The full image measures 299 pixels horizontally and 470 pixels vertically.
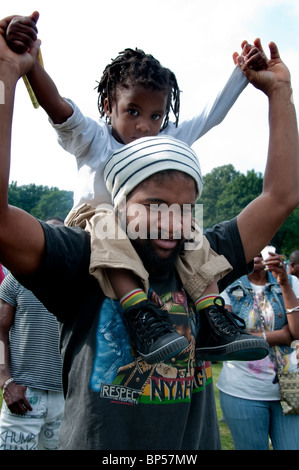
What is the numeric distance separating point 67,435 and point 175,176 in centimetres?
103

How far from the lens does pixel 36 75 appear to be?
196cm

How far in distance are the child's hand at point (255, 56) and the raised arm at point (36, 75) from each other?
91cm

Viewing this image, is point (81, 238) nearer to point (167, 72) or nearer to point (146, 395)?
point (146, 395)

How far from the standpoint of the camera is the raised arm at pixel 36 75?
1.50m

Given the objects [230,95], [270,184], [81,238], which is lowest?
[81,238]

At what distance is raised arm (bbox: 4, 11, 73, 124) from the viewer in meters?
1.50

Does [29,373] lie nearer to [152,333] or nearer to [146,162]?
[152,333]

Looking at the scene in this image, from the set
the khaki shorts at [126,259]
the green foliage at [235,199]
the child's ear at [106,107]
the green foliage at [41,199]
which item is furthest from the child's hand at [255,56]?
the green foliage at [41,199]

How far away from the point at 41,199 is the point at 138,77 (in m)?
58.9

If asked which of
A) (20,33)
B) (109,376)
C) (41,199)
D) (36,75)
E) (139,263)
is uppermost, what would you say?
(41,199)

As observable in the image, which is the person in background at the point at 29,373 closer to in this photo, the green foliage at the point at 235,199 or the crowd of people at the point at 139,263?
the crowd of people at the point at 139,263

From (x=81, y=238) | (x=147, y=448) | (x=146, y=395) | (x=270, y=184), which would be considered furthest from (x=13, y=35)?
(x=147, y=448)

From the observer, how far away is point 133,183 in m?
1.78

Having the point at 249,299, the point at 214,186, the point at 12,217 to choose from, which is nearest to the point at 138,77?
the point at 12,217
